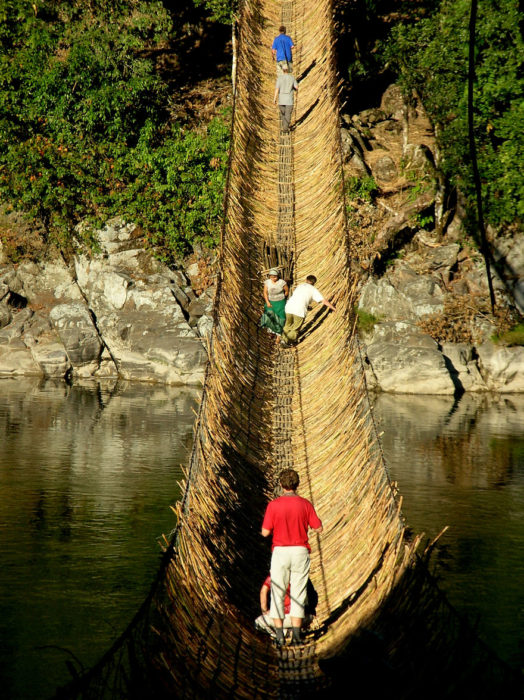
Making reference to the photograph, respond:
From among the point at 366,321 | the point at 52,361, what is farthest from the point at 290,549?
the point at 52,361

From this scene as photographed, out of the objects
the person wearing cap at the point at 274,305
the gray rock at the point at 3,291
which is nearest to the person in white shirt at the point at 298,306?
the person wearing cap at the point at 274,305

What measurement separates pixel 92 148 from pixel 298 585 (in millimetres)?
13655

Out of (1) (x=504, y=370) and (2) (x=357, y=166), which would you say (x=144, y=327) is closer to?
(2) (x=357, y=166)

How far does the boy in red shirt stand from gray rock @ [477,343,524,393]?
983cm

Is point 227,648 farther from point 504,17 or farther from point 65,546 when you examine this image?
point 504,17

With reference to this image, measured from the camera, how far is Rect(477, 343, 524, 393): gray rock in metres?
13.7

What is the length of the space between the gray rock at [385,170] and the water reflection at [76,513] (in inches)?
255

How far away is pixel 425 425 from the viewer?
11586 mm

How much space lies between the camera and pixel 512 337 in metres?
14.1

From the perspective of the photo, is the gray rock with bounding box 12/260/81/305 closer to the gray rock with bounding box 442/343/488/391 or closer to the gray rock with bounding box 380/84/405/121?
the gray rock with bounding box 442/343/488/391

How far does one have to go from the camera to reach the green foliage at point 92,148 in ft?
53.2

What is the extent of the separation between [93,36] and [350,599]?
15.4 m

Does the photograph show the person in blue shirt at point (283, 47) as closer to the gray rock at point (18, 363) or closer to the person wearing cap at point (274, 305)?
the person wearing cap at point (274, 305)

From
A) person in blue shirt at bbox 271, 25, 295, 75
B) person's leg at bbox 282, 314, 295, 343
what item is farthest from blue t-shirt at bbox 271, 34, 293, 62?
person's leg at bbox 282, 314, 295, 343
